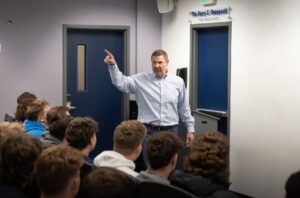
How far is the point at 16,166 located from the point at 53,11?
14.0 ft

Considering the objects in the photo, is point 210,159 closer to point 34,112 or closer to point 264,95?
point 34,112

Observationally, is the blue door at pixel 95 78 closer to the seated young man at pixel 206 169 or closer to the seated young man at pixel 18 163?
the seated young man at pixel 18 163

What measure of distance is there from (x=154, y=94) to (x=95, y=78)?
7.59ft

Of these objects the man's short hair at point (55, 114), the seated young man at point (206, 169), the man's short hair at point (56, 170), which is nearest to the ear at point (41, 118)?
the man's short hair at point (55, 114)

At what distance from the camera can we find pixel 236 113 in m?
5.59

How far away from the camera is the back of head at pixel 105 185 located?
1931 millimetres

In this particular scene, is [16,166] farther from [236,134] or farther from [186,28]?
[186,28]

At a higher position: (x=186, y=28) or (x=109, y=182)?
(x=186, y=28)

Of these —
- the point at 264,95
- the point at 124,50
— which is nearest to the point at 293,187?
the point at 264,95

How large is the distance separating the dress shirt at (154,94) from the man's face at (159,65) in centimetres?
5

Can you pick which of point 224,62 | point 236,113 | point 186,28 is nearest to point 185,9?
point 186,28

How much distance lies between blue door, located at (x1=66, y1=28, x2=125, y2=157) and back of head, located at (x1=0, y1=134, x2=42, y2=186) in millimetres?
4219

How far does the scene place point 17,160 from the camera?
7.93 feet

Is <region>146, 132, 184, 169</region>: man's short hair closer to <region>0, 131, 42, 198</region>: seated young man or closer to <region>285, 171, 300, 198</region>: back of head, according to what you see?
<region>0, 131, 42, 198</region>: seated young man
